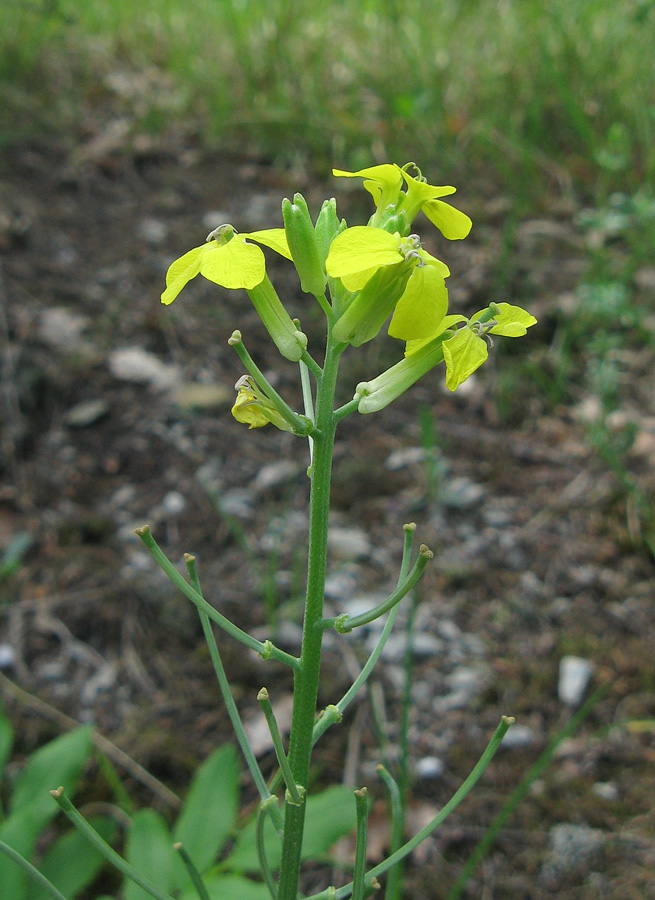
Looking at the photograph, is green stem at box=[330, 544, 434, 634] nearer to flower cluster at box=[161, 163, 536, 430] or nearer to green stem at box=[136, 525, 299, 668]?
green stem at box=[136, 525, 299, 668]

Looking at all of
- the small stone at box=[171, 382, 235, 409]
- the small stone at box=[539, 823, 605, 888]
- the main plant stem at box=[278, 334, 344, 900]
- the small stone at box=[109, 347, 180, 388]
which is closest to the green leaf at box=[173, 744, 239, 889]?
the main plant stem at box=[278, 334, 344, 900]

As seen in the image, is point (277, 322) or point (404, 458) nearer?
point (277, 322)

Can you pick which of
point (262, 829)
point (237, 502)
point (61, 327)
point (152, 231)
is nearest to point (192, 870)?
point (262, 829)

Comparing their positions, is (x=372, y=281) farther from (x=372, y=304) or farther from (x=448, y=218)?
(x=448, y=218)

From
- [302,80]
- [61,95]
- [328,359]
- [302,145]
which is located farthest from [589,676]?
[61,95]

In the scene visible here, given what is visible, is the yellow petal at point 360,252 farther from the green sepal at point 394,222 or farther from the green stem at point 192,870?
the green stem at point 192,870

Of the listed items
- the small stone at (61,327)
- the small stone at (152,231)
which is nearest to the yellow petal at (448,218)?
the small stone at (61,327)
